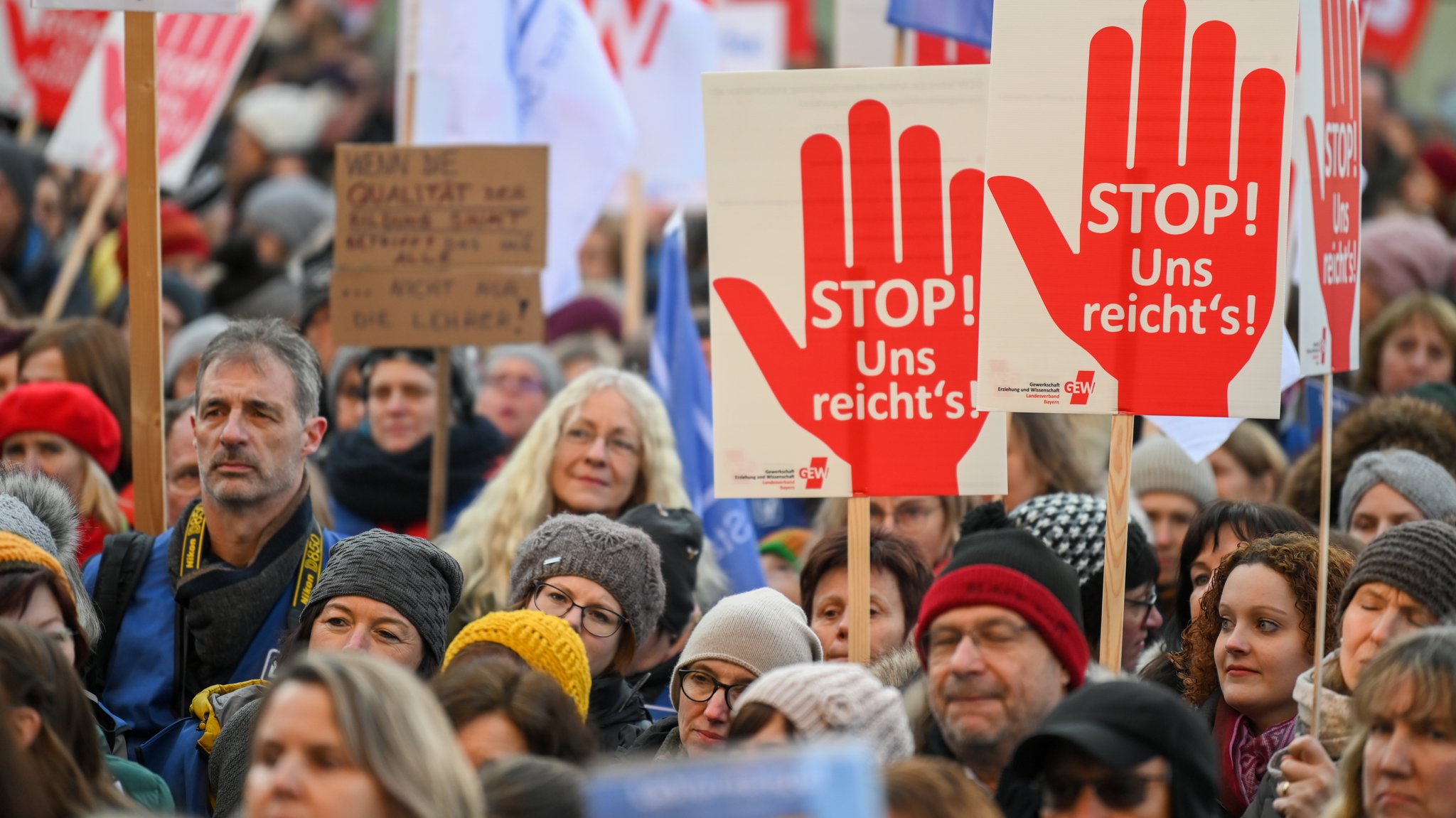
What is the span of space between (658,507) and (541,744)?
7.52 ft

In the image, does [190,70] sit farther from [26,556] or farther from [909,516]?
[26,556]

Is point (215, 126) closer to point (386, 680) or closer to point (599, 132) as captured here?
point (599, 132)

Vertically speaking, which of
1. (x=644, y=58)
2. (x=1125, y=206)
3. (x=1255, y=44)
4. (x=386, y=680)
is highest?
(x=644, y=58)

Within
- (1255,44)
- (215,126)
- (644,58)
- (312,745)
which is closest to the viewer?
(312,745)

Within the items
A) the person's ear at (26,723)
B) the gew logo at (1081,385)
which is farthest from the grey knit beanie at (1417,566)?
the person's ear at (26,723)

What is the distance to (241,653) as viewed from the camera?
527cm

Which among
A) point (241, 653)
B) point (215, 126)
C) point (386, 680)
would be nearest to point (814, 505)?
point (241, 653)

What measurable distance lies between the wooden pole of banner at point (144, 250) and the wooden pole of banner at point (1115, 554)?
299 cm

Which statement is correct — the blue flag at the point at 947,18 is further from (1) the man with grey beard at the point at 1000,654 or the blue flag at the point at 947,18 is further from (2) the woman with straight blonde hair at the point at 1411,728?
(2) the woman with straight blonde hair at the point at 1411,728

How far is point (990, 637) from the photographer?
4012 millimetres

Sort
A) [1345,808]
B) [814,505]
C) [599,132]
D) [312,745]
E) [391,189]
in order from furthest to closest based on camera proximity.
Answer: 1. [599,132]
2. [814,505]
3. [391,189]
4. [1345,808]
5. [312,745]

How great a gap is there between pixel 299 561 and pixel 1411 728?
3.06 metres

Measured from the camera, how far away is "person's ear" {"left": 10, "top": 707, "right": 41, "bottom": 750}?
152 inches

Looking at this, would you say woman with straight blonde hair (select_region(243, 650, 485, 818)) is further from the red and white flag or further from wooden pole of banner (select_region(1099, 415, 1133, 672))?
the red and white flag
